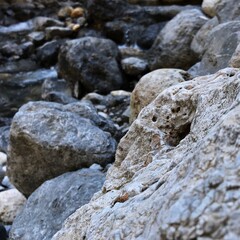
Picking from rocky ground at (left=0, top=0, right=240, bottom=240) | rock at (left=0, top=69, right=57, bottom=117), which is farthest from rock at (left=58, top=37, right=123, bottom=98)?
rock at (left=0, top=69, right=57, bottom=117)

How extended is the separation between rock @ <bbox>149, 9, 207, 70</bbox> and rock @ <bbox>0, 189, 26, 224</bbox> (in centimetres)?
493

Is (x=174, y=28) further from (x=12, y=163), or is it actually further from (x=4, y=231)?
(x=4, y=231)

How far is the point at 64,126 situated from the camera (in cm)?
445

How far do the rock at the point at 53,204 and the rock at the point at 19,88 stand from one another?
4.56 m

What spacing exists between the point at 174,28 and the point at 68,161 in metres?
5.63

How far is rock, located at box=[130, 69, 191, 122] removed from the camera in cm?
517

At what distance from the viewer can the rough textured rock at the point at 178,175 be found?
3.68 ft

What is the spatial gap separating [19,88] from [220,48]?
5.22 m

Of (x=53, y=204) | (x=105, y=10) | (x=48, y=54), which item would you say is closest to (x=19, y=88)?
(x=48, y=54)

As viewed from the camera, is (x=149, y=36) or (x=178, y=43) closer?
(x=178, y=43)

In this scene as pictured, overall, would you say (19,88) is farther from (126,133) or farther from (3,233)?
(126,133)

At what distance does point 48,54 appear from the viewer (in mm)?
11312

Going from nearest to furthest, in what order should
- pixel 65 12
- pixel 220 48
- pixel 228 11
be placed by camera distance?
1. pixel 220 48
2. pixel 228 11
3. pixel 65 12

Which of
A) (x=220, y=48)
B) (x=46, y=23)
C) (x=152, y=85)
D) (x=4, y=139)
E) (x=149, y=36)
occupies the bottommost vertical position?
(x=46, y=23)
